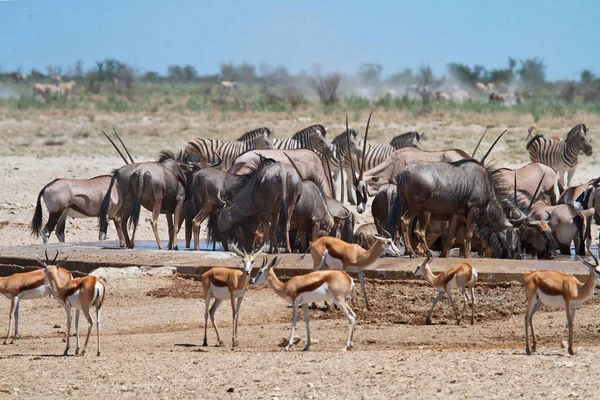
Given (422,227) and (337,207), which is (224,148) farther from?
(422,227)

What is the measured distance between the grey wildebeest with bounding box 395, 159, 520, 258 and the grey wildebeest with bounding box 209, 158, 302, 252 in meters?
1.55

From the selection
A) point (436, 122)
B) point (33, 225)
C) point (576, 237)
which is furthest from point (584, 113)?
point (33, 225)

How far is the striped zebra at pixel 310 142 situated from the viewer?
2564cm

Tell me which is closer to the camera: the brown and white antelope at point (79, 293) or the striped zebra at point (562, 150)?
the brown and white antelope at point (79, 293)

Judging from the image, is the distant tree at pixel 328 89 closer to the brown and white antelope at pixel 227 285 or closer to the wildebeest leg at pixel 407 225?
the wildebeest leg at pixel 407 225

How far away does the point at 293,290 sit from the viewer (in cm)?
988

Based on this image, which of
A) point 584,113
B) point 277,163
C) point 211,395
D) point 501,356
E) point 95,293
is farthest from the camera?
point 584,113

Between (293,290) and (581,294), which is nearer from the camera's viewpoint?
(581,294)

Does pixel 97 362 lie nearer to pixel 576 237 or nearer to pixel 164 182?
pixel 164 182

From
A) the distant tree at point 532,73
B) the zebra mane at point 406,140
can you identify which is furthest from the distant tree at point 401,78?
the zebra mane at point 406,140

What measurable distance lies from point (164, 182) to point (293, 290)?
7.68 meters

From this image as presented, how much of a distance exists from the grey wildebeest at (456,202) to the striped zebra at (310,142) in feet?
33.1

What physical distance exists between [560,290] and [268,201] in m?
7.08

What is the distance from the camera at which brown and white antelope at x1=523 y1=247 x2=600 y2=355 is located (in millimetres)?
8977
